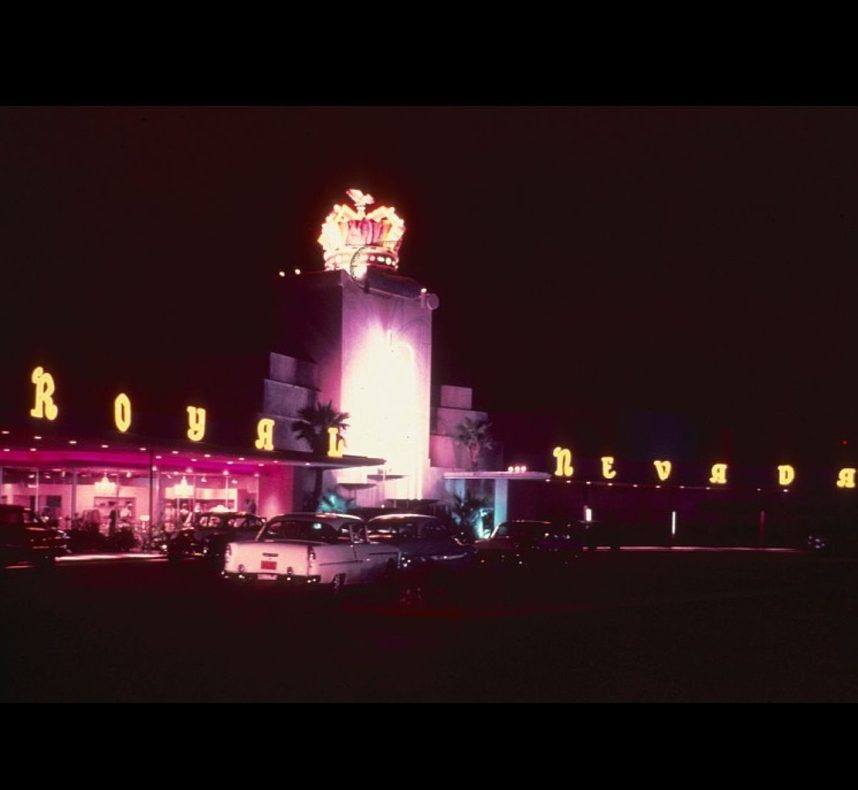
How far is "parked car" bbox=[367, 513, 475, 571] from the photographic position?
25.2 m

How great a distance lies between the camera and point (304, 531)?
21641 millimetres

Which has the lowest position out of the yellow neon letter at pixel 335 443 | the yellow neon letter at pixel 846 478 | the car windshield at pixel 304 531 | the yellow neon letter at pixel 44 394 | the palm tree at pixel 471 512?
the palm tree at pixel 471 512

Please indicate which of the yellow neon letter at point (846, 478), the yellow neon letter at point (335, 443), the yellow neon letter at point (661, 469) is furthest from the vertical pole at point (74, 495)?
the yellow neon letter at point (846, 478)

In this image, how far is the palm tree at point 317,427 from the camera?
172ft

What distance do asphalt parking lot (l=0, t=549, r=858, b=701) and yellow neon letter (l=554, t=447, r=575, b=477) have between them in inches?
1594

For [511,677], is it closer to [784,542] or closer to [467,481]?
[467,481]

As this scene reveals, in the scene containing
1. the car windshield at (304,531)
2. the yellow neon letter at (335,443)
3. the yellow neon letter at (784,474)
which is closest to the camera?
the car windshield at (304,531)

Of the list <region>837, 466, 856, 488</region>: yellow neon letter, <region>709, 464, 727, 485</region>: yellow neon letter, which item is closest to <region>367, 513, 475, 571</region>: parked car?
<region>709, 464, 727, 485</region>: yellow neon letter

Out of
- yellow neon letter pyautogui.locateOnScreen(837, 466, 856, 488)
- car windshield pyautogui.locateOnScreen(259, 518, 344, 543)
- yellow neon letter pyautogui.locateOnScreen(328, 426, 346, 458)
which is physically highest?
yellow neon letter pyautogui.locateOnScreen(328, 426, 346, 458)

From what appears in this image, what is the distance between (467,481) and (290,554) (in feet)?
147

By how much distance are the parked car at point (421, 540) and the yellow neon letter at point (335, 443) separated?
25347 millimetres

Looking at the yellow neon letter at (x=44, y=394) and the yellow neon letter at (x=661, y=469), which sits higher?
the yellow neon letter at (x=44, y=394)

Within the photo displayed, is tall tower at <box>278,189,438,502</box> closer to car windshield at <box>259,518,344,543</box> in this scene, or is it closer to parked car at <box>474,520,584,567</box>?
parked car at <box>474,520,584,567</box>

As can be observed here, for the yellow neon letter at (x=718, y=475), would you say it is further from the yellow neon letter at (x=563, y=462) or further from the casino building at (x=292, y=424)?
the casino building at (x=292, y=424)
